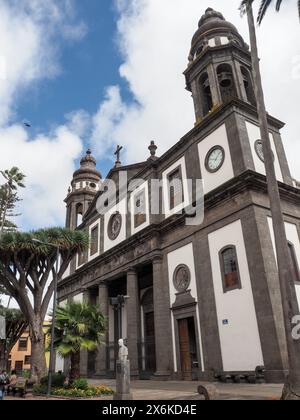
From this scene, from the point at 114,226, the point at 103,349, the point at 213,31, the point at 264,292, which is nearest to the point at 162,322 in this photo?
the point at 264,292

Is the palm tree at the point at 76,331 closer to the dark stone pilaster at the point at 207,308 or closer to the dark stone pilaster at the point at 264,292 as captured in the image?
the dark stone pilaster at the point at 207,308

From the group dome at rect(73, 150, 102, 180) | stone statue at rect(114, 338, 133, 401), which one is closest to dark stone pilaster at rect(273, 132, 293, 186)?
stone statue at rect(114, 338, 133, 401)

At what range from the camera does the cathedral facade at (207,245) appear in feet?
54.9

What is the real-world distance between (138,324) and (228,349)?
8.64 metres

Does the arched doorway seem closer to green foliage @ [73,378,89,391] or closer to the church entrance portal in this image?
the church entrance portal

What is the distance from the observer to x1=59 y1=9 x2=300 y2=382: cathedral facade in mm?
16734

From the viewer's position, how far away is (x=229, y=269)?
18.4m

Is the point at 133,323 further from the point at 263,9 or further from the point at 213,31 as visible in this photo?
the point at 213,31

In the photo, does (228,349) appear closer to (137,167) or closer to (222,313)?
(222,313)

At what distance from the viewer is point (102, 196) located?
33.4 meters

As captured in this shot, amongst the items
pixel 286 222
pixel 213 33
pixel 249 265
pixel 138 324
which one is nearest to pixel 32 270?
pixel 138 324

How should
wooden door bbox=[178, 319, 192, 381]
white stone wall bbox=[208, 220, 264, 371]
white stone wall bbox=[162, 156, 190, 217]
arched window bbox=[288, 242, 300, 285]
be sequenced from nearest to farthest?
white stone wall bbox=[208, 220, 264, 371] → arched window bbox=[288, 242, 300, 285] → wooden door bbox=[178, 319, 192, 381] → white stone wall bbox=[162, 156, 190, 217]

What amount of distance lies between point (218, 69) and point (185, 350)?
60.4ft

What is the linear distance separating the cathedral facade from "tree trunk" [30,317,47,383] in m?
5.19
